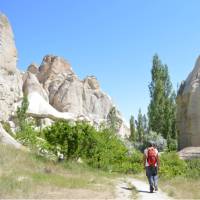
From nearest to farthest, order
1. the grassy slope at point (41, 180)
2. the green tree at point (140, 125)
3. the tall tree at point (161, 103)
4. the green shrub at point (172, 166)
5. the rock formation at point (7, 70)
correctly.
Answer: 1. the grassy slope at point (41, 180)
2. the green shrub at point (172, 166)
3. the rock formation at point (7, 70)
4. the tall tree at point (161, 103)
5. the green tree at point (140, 125)

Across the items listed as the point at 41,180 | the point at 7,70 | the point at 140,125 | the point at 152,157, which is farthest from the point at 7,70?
the point at 140,125

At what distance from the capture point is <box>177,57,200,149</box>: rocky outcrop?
22.9 metres

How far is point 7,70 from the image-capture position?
71.2 feet

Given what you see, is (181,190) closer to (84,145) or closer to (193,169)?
(193,169)

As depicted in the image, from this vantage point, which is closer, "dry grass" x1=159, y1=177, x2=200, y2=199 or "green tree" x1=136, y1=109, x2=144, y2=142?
"dry grass" x1=159, y1=177, x2=200, y2=199

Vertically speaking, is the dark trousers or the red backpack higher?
the red backpack

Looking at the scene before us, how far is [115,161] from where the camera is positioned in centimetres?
2036

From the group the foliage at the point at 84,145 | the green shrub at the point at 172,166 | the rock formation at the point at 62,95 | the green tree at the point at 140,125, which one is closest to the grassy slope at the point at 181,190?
the green shrub at the point at 172,166

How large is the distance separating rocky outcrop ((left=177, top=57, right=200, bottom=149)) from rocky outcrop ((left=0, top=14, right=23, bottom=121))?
946 centimetres

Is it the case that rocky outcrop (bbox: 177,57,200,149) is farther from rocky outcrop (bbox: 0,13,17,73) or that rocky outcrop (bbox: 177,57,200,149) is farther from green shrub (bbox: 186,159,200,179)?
rocky outcrop (bbox: 0,13,17,73)

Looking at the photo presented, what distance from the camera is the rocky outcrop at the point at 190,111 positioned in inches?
902

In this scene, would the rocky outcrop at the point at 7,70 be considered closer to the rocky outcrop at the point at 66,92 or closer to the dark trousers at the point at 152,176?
the dark trousers at the point at 152,176

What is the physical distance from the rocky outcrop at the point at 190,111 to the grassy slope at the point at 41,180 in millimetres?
8418

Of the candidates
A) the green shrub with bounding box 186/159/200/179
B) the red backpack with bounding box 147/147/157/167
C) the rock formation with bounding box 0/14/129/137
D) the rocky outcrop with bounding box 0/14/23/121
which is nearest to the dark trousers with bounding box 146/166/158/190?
the red backpack with bounding box 147/147/157/167
